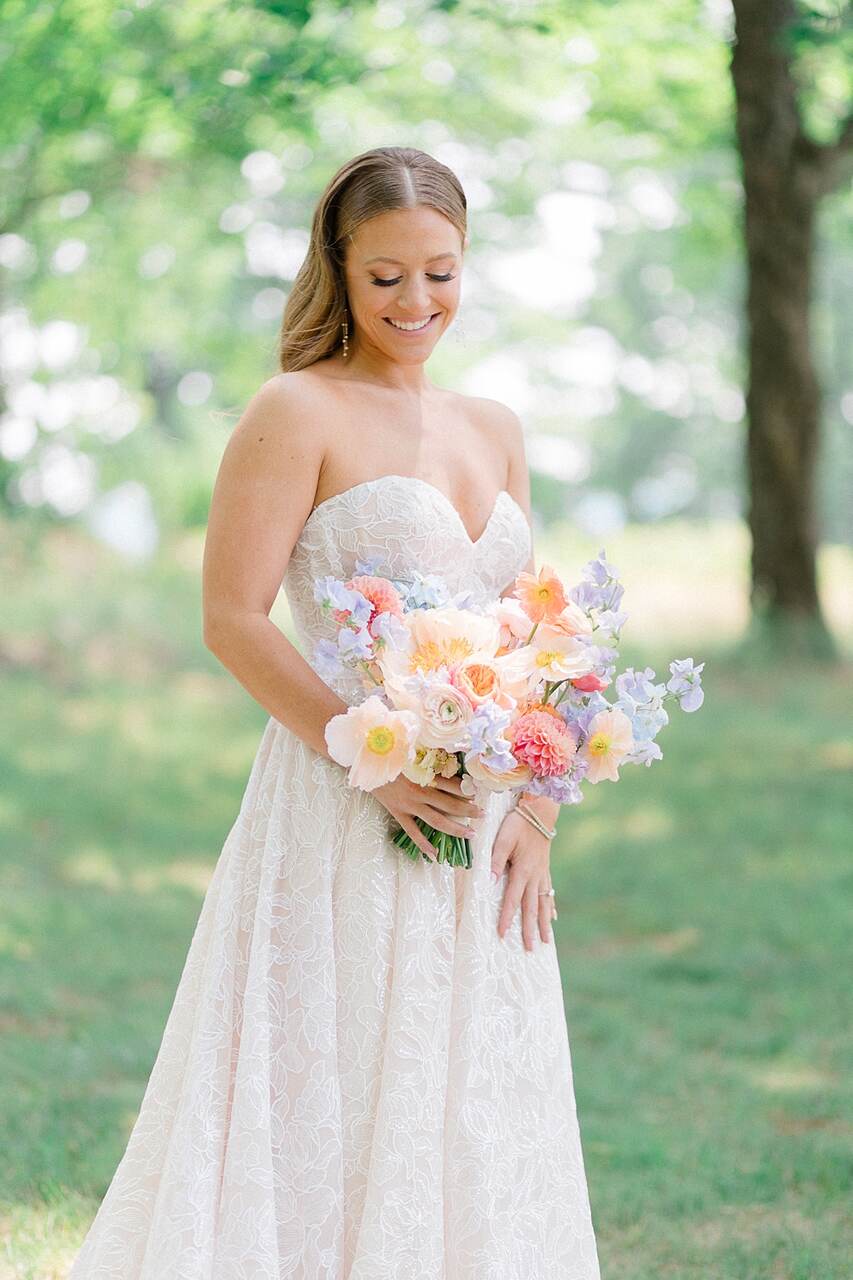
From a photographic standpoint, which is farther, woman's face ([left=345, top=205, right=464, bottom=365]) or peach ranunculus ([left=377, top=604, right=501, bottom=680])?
woman's face ([left=345, top=205, right=464, bottom=365])

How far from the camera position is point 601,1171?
444 centimetres

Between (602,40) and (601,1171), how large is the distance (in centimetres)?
856

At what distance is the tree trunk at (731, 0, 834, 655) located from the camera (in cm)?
1018

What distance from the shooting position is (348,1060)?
8.77ft

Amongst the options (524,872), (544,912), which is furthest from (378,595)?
(544,912)

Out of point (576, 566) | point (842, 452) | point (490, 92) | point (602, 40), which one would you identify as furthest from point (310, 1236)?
point (842, 452)

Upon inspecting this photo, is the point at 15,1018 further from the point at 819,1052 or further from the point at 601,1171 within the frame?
the point at 819,1052

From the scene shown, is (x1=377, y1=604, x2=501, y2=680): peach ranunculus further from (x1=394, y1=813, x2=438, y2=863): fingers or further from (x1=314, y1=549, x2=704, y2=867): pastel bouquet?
(x1=394, y1=813, x2=438, y2=863): fingers

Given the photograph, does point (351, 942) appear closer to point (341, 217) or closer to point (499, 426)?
point (499, 426)

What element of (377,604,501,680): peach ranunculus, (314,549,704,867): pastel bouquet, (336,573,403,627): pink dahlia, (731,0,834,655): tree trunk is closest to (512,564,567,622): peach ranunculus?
(314,549,704,867): pastel bouquet

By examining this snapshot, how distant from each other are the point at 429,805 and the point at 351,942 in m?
0.31

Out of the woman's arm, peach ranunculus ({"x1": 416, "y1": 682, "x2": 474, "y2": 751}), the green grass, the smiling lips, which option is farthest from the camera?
the green grass

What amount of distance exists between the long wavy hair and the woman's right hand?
87 centimetres

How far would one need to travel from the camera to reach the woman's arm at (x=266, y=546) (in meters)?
2.65
